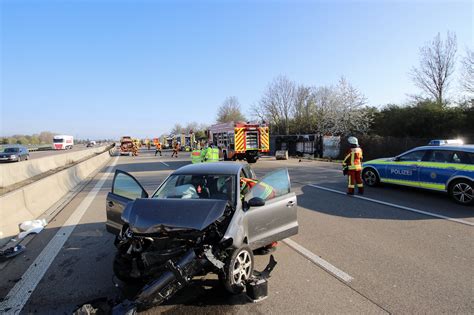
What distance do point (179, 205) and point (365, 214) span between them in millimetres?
5179

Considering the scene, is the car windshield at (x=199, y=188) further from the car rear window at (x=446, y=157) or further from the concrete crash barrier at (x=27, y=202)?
the car rear window at (x=446, y=157)

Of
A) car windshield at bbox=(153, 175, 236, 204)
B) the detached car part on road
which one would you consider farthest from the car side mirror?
car windshield at bbox=(153, 175, 236, 204)

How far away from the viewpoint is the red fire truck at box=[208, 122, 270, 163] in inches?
910

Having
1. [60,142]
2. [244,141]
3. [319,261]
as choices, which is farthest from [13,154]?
[60,142]

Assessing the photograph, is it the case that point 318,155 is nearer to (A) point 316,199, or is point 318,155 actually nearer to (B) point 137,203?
(A) point 316,199

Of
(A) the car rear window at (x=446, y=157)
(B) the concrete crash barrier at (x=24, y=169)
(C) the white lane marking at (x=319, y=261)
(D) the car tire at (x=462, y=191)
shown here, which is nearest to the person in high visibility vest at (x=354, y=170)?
(A) the car rear window at (x=446, y=157)

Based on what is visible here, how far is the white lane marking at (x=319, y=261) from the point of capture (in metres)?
4.15

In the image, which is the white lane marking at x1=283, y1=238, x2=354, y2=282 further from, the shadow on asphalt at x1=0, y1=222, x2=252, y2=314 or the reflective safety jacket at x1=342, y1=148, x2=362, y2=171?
the reflective safety jacket at x1=342, y1=148, x2=362, y2=171

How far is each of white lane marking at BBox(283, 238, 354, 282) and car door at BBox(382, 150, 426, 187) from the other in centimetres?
575

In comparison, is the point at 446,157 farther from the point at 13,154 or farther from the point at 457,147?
the point at 13,154

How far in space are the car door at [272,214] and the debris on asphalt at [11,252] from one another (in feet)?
12.8

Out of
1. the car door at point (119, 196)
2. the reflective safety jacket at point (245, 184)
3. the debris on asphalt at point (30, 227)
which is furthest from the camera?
the debris on asphalt at point (30, 227)

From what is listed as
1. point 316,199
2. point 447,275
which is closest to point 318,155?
point 316,199

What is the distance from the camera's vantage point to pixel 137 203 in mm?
3971
